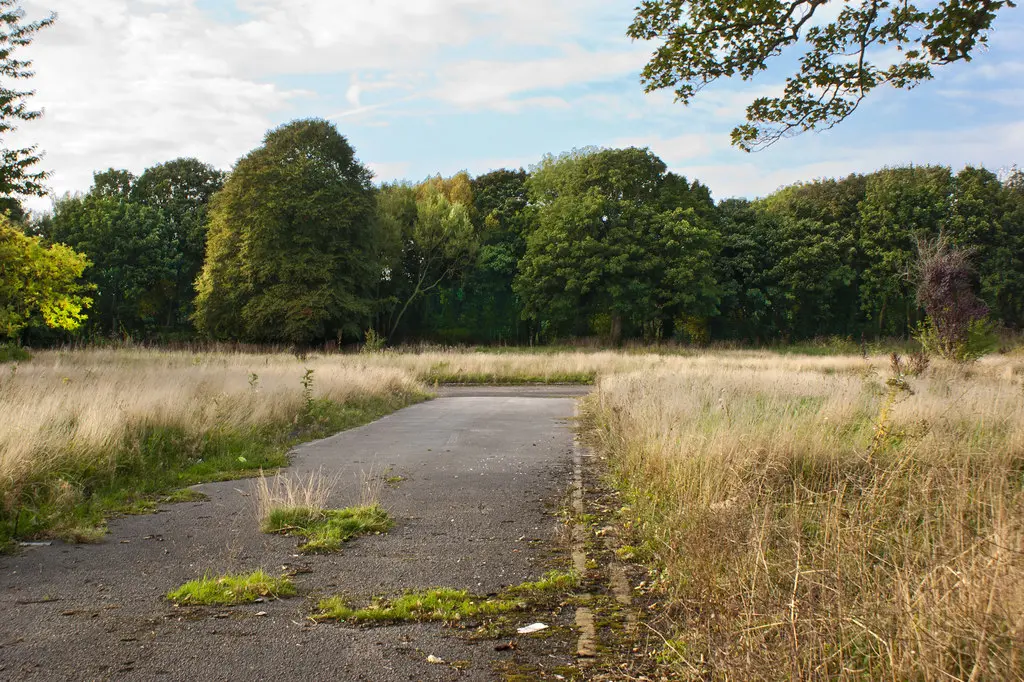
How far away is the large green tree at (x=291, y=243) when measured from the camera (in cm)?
4662

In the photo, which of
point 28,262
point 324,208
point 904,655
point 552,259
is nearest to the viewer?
point 904,655

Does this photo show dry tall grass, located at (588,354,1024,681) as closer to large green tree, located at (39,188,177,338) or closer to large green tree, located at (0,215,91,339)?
large green tree, located at (0,215,91,339)

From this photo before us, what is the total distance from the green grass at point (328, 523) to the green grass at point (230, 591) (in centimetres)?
111

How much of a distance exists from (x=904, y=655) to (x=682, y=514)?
2.80 meters

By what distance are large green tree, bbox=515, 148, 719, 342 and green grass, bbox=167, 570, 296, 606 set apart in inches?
1813

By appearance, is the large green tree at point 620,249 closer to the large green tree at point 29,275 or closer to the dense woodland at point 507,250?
→ the dense woodland at point 507,250

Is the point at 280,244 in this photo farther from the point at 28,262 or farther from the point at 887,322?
the point at 887,322

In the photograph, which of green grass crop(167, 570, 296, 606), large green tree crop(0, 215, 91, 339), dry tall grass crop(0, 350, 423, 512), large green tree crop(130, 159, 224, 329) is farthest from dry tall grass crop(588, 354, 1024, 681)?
large green tree crop(130, 159, 224, 329)

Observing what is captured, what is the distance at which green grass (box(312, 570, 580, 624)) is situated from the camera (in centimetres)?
451

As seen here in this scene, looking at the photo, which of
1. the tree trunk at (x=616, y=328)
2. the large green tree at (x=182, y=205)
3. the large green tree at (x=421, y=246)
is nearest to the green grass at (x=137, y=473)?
the tree trunk at (x=616, y=328)

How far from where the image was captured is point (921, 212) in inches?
2219

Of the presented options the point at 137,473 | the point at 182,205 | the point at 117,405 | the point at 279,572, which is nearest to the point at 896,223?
the point at 182,205

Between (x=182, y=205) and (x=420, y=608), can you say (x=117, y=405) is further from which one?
(x=182, y=205)

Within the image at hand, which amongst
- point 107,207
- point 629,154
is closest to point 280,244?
point 107,207
